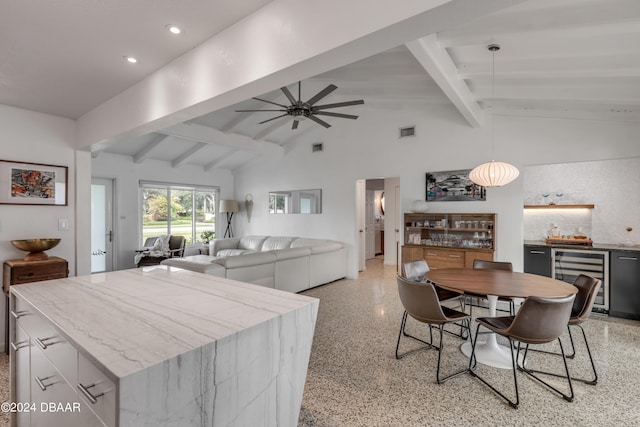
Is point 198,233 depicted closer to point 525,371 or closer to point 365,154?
point 365,154

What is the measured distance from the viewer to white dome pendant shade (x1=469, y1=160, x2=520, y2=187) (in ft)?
12.1

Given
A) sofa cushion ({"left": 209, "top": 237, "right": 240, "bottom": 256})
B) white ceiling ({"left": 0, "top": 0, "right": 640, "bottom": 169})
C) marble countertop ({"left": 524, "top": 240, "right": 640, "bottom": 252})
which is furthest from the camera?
sofa cushion ({"left": 209, "top": 237, "right": 240, "bottom": 256})

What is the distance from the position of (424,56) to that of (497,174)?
1823 millimetres

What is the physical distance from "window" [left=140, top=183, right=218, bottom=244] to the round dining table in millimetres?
6657

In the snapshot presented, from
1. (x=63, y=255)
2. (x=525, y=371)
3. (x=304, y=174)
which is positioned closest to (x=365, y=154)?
(x=304, y=174)

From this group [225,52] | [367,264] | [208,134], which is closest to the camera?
[225,52]

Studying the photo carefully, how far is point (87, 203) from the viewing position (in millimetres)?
3619

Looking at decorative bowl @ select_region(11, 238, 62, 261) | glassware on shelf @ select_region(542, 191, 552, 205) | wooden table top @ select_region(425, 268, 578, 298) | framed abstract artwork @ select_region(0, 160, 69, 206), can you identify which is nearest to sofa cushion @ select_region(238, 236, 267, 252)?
framed abstract artwork @ select_region(0, 160, 69, 206)

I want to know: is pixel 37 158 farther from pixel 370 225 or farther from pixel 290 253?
pixel 370 225

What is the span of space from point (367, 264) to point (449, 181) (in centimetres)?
360

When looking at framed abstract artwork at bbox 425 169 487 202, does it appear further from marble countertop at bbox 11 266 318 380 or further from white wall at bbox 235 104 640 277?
marble countertop at bbox 11 266 318 380

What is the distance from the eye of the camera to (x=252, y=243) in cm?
742

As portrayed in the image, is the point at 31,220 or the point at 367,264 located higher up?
the point at 31,220

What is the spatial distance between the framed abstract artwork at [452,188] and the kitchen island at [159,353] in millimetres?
4376
